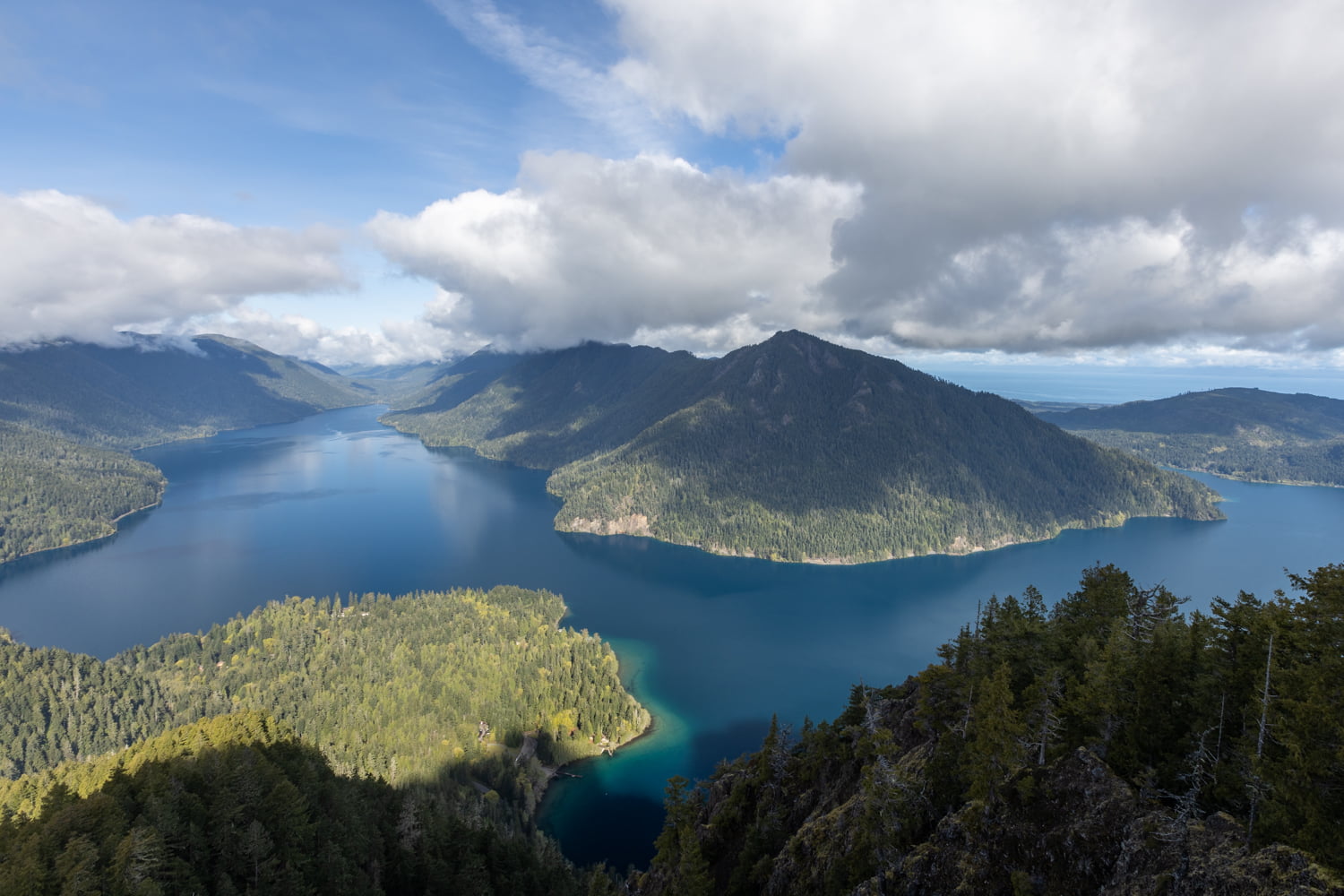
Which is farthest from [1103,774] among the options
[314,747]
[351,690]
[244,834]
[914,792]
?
[351,690]

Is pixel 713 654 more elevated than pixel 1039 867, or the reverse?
pixel 1039 867

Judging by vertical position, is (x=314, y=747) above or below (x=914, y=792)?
below

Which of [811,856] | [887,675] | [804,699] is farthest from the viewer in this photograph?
[887,675]

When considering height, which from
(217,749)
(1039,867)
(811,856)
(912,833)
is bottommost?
(217,749)

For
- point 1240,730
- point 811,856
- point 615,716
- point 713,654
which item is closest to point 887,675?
point 713,654

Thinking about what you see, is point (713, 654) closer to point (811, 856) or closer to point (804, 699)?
point (804, 699)

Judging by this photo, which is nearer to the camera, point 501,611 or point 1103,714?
point 1103,714

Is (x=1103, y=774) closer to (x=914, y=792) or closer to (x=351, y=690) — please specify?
(x=914, y=792)

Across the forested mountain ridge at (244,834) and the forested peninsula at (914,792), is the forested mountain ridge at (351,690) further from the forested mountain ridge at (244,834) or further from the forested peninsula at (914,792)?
the forested mountain ridge at (244,834)
